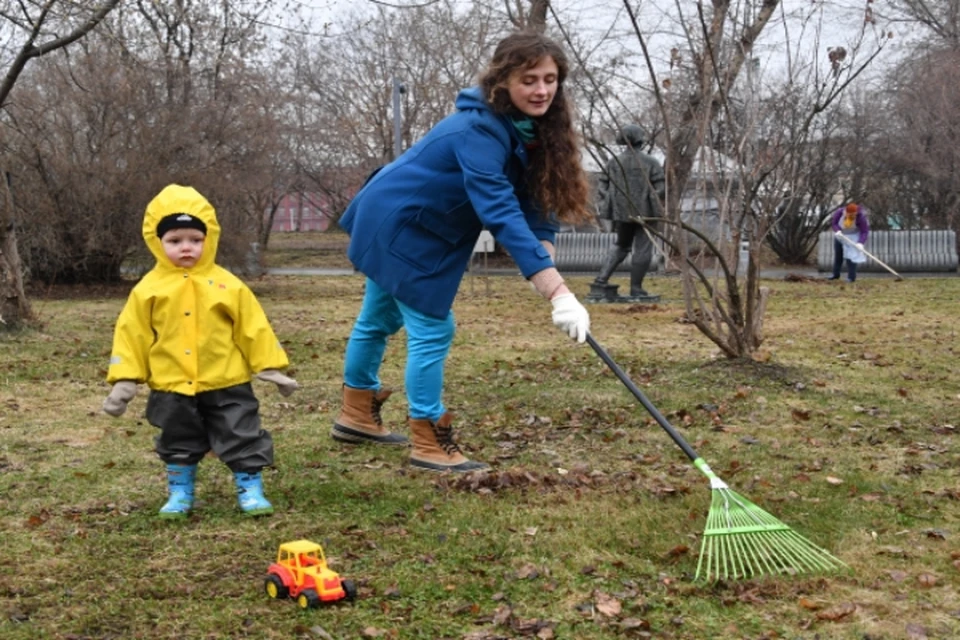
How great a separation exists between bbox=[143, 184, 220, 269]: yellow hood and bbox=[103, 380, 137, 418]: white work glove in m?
0.45

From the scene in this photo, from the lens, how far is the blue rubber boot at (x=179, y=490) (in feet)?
13.5

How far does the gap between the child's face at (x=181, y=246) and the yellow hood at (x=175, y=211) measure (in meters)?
0.03

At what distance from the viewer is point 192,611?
10.5 ft

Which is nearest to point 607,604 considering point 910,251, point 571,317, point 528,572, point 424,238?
point 528,572

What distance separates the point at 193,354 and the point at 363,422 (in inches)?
55.4

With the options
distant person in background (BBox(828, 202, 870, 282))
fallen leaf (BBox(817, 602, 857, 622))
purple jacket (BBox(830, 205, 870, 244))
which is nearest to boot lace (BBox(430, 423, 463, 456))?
fallen leaf (BBox(817, 602, 857, 622))

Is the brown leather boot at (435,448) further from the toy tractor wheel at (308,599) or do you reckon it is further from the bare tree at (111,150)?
the bare tree at (111,150)

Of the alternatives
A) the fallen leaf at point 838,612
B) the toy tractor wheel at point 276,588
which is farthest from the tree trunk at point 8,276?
the fallen leaf at point 838,612

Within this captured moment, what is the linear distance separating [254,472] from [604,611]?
1520 millimetres

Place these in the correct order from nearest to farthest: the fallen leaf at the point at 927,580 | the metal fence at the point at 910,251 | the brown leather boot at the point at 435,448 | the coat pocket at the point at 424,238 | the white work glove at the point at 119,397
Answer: the fallen leaf at the point at 927,580
the white work glove at the point at 119,397
the coat pocket at the point at 424,238
the brown leather boot at the point at 435,448
the metal fence at the point at 910,251

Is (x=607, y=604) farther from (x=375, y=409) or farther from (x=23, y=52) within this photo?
(x=23, y=52)

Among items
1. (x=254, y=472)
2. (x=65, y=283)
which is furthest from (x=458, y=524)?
(x=65, y=283)

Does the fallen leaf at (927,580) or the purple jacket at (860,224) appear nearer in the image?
the fallen leaf at (927,580)

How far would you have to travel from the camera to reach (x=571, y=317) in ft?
13.8
